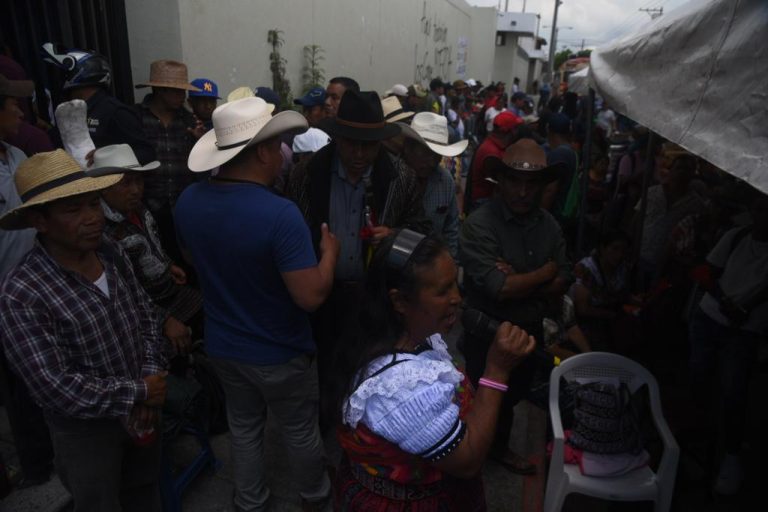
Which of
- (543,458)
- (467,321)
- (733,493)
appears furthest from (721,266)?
(467,321)

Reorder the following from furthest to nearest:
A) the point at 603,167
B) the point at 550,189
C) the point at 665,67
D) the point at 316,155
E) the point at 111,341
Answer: the point at 603,167
the point at 550,189
the point at 316,155
the point at 665,67
the point at 111,341

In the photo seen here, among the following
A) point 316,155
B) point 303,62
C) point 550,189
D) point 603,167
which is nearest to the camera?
point 316,155

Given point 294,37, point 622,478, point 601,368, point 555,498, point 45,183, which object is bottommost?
point 555,498

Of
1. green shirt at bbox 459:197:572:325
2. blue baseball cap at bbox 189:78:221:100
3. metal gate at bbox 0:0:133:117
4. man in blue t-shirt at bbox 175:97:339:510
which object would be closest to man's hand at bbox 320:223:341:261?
man in blue t-shirt at bbox 175:97:339:510

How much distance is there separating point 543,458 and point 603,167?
505cm

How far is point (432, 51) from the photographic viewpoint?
20.0 metres

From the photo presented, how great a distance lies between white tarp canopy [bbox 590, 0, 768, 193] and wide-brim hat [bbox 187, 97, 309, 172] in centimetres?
151

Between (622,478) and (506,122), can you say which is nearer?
(622,478)

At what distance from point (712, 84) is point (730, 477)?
8.00 feet

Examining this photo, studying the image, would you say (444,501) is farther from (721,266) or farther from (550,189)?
(550,189)

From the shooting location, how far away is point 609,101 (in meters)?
2.75

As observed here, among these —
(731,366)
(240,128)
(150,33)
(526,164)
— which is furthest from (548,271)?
(150,33)

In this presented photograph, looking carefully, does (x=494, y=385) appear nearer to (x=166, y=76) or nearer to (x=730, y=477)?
(x=730, y=477)

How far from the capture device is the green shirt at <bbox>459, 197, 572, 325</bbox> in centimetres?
278
